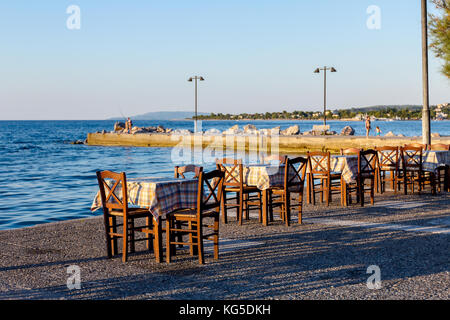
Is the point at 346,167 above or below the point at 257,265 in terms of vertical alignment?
above

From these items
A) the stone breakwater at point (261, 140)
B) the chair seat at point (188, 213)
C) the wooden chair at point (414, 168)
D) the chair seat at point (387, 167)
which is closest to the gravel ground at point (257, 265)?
the chair seat at point (188, 213)

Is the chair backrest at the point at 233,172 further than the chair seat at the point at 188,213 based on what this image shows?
Yes

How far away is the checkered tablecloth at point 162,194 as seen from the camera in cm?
674

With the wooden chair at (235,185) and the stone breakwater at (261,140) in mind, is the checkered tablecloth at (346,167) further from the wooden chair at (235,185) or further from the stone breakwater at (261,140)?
the stone breakwater at (261,140)

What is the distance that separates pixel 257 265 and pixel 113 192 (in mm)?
2117

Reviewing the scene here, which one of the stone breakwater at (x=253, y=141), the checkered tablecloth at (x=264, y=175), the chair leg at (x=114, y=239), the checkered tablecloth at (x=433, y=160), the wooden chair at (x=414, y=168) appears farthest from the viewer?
the stone breakwater at (x=253, y=141)

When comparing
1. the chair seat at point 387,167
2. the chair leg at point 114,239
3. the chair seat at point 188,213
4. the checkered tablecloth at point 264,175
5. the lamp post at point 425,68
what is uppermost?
the lamp post at point 425,68

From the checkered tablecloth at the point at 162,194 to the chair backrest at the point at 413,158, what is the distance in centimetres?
745

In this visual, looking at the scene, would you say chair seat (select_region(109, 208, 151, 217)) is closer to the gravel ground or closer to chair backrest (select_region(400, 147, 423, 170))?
the gravel ground

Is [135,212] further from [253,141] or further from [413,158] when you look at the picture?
[253,141]

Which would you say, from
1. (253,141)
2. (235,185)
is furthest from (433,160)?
(253,141)

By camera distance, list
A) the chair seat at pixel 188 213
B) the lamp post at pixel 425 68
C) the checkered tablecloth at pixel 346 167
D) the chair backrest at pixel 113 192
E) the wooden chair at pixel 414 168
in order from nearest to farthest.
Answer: the chair backrest at pixel 113 192
the chair seat at pixel 188 213
the checkered tablecloth at pixel 346 167
the wooden chair at pixel 414 168
the lamp post at pixel 425 68

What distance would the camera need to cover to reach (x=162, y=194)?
679 centimetres
